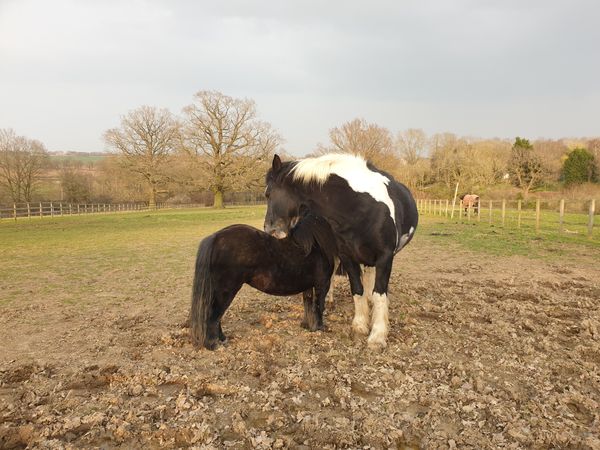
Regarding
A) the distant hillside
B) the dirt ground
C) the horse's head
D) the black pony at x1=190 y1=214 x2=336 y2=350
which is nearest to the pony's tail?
the black pony at x1=190 y1=214 x2=336 y2=350

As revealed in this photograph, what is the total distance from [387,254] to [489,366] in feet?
4.85

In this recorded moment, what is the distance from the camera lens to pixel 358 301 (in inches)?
176

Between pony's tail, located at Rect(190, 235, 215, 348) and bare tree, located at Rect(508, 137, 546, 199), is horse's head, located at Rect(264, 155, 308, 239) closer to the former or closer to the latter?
pony's tail, located at Rect(190, 235, 215, 348)

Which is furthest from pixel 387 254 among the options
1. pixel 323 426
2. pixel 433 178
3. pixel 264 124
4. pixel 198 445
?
pixel 433 178

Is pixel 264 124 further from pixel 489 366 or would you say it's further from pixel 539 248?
pixel 489 366

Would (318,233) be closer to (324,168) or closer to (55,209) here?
(324,168)

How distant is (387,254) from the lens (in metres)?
4.04

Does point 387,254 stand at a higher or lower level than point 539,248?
higher

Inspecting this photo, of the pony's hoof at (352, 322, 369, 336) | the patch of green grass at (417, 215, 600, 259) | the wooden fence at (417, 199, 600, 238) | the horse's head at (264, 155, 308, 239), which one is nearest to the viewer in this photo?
the horse's head at (264, 155, 308, 239)

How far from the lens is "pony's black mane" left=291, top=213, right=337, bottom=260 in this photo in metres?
4.21

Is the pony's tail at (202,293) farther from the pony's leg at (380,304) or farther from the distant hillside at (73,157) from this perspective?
the distant hillside at (73,157)

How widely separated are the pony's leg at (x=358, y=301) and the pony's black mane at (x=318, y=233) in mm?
240

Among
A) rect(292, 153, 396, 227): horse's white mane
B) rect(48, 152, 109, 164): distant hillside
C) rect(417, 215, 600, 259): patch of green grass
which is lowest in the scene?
rect(417, 215, 600, 259): patch of green grass

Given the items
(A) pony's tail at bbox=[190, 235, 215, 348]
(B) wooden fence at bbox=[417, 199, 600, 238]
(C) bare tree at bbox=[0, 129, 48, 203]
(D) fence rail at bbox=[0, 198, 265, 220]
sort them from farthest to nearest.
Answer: (C) bare tree at bbox=[0, 129, 48, 203], (D) fence rail at bbox=[0, 198, 265, 220], (B) wooden fence at bbox=[417, 199, 600, 238], (A) pony's tail at bbox=[190, 235, 215, 348]
